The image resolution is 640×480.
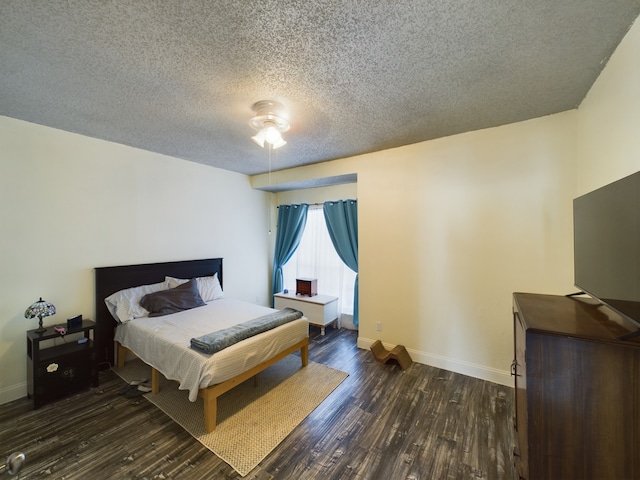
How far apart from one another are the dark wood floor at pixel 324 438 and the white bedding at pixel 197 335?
0.39m

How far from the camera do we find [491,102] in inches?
81.2

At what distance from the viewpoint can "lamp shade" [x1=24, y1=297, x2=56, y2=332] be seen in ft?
7.41

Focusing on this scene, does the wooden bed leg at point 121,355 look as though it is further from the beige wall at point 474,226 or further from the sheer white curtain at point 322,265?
the beige wall at point 474,226

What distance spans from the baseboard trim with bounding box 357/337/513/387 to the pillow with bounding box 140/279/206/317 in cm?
255

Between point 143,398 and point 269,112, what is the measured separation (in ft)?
9.26

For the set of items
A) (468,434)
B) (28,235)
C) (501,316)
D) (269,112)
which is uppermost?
(269,112)

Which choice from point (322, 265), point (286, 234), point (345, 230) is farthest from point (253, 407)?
point (286, 234)

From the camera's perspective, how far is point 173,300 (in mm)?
3033

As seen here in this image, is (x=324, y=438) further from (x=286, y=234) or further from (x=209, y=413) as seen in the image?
(x=286, y=234)

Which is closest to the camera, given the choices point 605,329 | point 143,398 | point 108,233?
point 605,329

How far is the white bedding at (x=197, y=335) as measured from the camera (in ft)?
6.50

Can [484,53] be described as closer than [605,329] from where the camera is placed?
No

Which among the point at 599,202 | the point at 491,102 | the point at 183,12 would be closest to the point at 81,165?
the point at 183,12

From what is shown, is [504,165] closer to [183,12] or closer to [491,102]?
[491,102]
